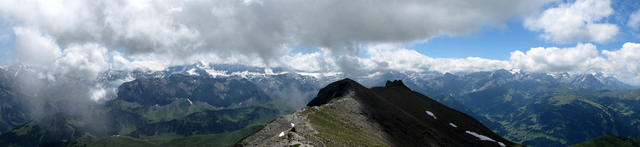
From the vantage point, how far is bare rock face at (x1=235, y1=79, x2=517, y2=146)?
2375 inches

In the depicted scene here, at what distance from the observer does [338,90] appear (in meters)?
130

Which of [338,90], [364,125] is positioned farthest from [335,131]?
[338,90]

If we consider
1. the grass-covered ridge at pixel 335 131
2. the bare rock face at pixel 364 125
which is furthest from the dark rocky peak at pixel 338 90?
the grass-covered ridge at pixel 335 131

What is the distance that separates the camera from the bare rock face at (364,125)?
198ft

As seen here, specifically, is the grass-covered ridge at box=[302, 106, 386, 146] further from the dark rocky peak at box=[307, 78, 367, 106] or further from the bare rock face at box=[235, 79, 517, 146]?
the dark rocky peak at box=[307, 78, 367, 106]

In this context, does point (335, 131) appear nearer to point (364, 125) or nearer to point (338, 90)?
point (364, 125)

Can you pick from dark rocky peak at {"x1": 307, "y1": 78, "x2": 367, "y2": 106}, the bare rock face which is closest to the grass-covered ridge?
the bare rock face

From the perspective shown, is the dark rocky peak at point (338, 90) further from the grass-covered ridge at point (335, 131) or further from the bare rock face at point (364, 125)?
the grass-covered ridge at point (335, 131)

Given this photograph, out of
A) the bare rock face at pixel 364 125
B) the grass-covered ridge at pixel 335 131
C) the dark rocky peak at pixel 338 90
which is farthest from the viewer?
the dark rocky peak at pixel 338 90

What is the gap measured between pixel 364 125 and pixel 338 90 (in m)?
42.1

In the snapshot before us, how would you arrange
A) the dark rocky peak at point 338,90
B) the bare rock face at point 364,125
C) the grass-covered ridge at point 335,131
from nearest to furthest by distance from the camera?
the bare rock face at point 364,125, the grass-covered ridge at point 335,131, the dark rocky peak at point 338,90

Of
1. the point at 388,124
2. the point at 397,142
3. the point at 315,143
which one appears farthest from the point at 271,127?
the point at 388,124

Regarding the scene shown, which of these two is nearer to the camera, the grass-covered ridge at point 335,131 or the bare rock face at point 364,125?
the bare rock face at point 364,125

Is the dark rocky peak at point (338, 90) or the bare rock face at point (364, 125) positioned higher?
the dark rocky peak at point (338, 90)
